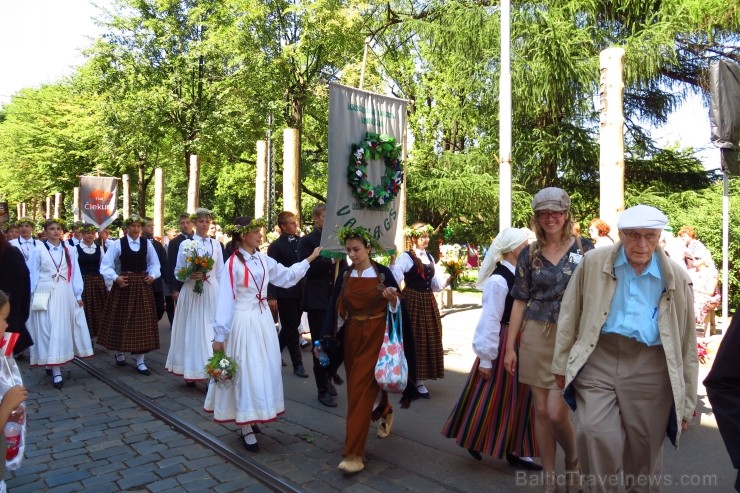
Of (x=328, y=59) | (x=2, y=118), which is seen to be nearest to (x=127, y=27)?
(x=328, y=59)

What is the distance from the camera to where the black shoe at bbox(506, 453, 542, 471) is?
457 centimetres

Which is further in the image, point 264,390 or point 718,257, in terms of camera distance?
point 718,257

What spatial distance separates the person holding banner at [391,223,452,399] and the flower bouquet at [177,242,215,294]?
231 centimetres

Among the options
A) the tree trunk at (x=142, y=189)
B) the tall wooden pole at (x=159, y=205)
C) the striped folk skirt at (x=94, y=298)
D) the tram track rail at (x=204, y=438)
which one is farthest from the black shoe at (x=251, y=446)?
the tree trunk at (x=142, y=189)

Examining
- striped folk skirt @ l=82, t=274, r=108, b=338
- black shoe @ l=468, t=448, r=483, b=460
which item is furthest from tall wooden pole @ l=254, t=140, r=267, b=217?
black shoe @ l=468, t=448, r=483, b=460

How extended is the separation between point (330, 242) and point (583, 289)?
2.80 meters

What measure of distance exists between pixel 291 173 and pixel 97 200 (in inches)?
421

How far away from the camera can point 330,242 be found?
18.8ft

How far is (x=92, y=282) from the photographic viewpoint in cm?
1030

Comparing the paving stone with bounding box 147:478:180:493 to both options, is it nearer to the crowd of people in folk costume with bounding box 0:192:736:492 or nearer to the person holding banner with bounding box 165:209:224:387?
the crowd of people in folk costume with bounding box 0:192:736:492

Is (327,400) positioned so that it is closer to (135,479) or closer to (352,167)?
(135,479)

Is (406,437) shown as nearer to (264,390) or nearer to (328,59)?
(264,390)

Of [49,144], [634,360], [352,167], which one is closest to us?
[634,360]

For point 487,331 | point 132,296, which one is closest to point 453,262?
point 132,296
